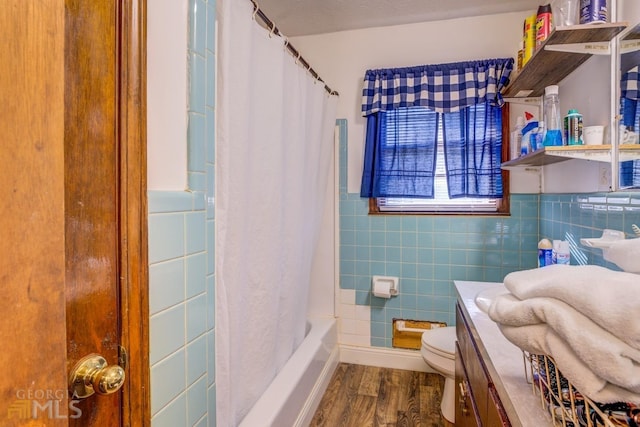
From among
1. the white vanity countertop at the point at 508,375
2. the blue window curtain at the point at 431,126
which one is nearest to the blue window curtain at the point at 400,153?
the blue window curtain at the point at 431,126

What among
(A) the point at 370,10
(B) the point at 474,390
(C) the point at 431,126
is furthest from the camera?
(C) the point at 431,126

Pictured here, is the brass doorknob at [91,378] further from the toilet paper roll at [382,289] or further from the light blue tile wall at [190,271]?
the toilet paper roll at [382,289]

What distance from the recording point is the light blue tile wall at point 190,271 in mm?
843

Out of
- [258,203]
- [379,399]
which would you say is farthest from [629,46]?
[379,399]

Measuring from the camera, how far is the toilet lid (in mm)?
1845

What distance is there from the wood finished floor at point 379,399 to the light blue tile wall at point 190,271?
1071mm

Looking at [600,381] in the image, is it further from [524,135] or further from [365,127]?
[365,127]

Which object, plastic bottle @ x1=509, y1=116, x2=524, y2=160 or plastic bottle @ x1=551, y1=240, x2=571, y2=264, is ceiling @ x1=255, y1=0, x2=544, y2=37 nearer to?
plastic bottle @ x1=509, y1=116, x2=524, y2=160

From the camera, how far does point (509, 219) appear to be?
2.27 metres

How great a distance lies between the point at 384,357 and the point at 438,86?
187 cm

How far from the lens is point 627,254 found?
853mm

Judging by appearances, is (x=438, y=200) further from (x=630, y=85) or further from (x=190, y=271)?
(x=190, y=271)

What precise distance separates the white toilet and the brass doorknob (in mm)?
1622

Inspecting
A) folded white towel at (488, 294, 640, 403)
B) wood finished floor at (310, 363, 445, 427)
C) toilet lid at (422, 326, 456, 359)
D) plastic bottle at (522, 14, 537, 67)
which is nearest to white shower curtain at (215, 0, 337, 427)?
wood finished floor at (310, 363, 445, 427)
